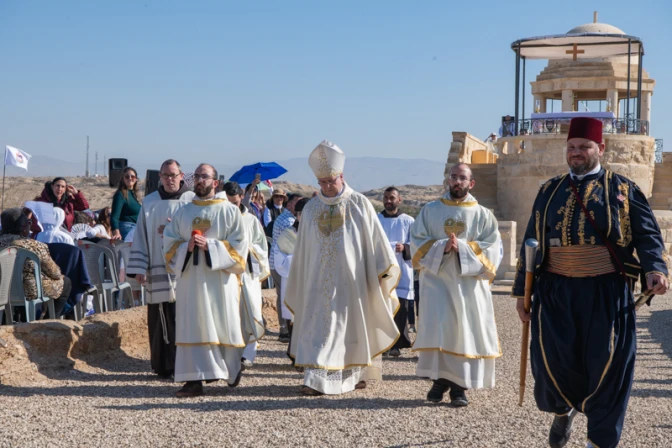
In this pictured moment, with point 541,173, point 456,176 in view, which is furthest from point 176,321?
point 541,173

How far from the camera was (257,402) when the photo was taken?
7.21 metres

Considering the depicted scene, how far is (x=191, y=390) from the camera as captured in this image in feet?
24.7

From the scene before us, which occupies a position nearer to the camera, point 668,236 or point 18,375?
point 18,375

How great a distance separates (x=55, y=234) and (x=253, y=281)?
268 centimetres

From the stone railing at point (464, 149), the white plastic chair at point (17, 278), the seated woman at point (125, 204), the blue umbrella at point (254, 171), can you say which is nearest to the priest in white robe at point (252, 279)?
the white plastic chair at point (17, 278)

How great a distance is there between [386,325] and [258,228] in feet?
6.08

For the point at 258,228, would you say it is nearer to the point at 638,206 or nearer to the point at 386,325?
the point at 386,325

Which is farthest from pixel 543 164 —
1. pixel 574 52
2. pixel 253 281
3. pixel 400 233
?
pixel 253 281

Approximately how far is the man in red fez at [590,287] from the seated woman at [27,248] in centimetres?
474

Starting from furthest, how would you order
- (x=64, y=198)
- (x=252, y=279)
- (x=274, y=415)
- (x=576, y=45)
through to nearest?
(x=576, y=45) < (x=64, y=198) < (x=252, y=279) < (x=274, y=415)

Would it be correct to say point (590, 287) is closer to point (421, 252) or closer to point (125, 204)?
point (421, 252)

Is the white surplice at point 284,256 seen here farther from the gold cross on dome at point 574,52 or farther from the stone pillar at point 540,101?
the stone pillar at point 540,101

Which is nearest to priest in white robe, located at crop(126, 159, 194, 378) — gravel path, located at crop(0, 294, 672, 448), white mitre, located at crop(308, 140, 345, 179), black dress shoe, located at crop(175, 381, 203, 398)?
gravel path, located at crop(0, 294, 672, 448)

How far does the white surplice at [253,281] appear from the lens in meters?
8.27
